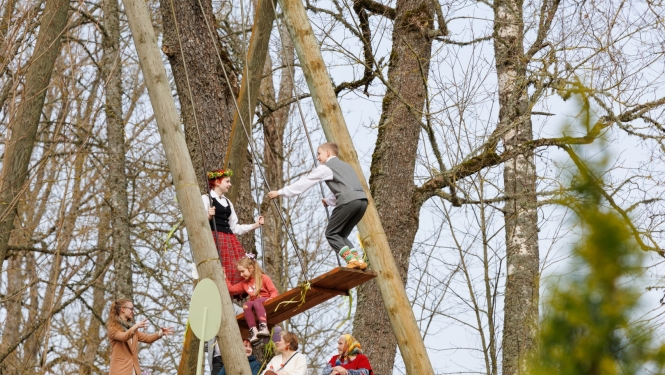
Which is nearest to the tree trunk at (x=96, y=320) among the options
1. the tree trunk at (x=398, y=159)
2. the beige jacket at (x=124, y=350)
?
the tree trunk at (x=398, y=159)

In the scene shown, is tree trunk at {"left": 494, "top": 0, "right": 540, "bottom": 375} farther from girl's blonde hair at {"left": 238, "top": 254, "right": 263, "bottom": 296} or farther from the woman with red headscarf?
girl's blonde hair at {"left": 238, "top": 254, "right": 263, "bottom": 296}

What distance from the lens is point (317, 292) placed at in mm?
6410

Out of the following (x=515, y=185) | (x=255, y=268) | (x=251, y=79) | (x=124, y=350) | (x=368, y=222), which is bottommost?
(x=124, y=350)

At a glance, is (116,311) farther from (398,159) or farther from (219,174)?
(398,159)

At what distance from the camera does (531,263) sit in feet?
32.7

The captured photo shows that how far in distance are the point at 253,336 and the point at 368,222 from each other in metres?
1.32

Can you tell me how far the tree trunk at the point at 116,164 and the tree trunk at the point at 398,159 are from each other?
401 cm

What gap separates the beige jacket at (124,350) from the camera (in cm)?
705

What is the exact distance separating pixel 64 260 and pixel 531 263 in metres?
8.57

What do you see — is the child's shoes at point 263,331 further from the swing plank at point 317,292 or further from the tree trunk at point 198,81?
the tree trunk at point 198,81

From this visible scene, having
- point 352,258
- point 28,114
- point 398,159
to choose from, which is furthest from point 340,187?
point 28,114

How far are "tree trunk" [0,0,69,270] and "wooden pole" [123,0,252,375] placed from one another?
2874 millimetres

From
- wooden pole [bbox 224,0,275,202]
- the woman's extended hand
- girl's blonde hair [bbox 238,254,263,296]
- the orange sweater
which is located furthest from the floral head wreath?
the woman's extended hand

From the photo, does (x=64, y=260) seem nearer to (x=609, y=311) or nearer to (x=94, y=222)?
Answer: (x=94, y=222)
